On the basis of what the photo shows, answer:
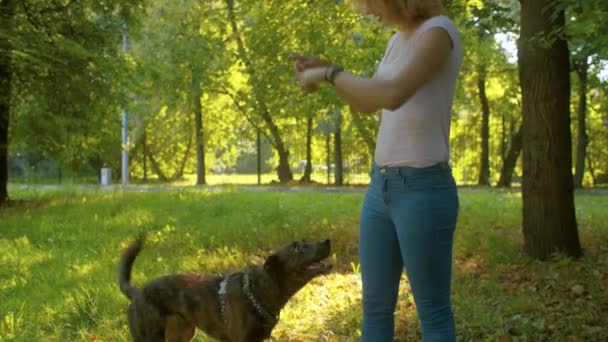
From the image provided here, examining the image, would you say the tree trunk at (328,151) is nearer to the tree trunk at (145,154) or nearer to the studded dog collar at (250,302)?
the tree trunk at (145,154)

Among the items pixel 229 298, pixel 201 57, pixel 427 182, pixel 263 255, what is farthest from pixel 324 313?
pixel 201 57

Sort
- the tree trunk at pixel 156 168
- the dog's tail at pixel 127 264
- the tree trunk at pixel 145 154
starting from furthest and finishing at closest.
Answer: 1. the tree trunk at pixel 156 168
2. the tree trunk at pixel 145 154
3. the dog's tail at pixel 127 264

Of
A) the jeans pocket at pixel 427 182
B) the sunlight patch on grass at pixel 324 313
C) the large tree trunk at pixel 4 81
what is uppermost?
the large tree trunk at pixel 4 81

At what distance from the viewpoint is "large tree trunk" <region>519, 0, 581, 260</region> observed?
6781 mm

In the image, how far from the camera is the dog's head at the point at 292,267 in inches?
145

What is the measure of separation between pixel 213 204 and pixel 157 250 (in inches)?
155

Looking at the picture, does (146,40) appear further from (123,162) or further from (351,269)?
(351,269)

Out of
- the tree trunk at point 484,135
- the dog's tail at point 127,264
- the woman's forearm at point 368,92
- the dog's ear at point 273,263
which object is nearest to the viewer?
the woman's forearm at point 368,92

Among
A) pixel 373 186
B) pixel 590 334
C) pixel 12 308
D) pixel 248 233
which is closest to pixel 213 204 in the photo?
pixel 248 233

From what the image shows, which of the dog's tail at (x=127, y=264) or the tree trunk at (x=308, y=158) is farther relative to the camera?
the tree trunk at (x=308, y=158)

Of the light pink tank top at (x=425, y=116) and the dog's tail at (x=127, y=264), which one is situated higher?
the light pink tank top at (x=425, y=116)

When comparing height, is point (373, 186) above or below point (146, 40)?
below

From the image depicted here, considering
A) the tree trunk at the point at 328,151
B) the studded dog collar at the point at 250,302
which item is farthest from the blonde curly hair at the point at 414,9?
the tree trunk at the point at 328,151

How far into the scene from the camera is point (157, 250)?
7805 millimetres
